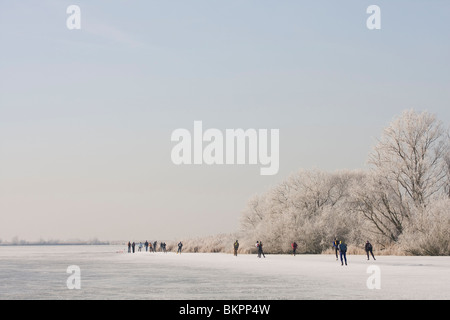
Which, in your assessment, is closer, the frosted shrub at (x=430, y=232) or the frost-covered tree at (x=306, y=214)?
the frosted shrub at (x=430, y=232)

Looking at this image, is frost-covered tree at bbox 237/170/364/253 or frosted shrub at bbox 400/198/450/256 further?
frost-covered tree at bbox 237/170/364/253

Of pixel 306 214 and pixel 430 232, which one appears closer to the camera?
pixel 430 232

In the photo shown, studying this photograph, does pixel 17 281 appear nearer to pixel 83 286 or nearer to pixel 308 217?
pixel 83 286

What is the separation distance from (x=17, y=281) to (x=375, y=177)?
38.0 metres

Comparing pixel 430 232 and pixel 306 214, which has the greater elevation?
pixel 306 214
